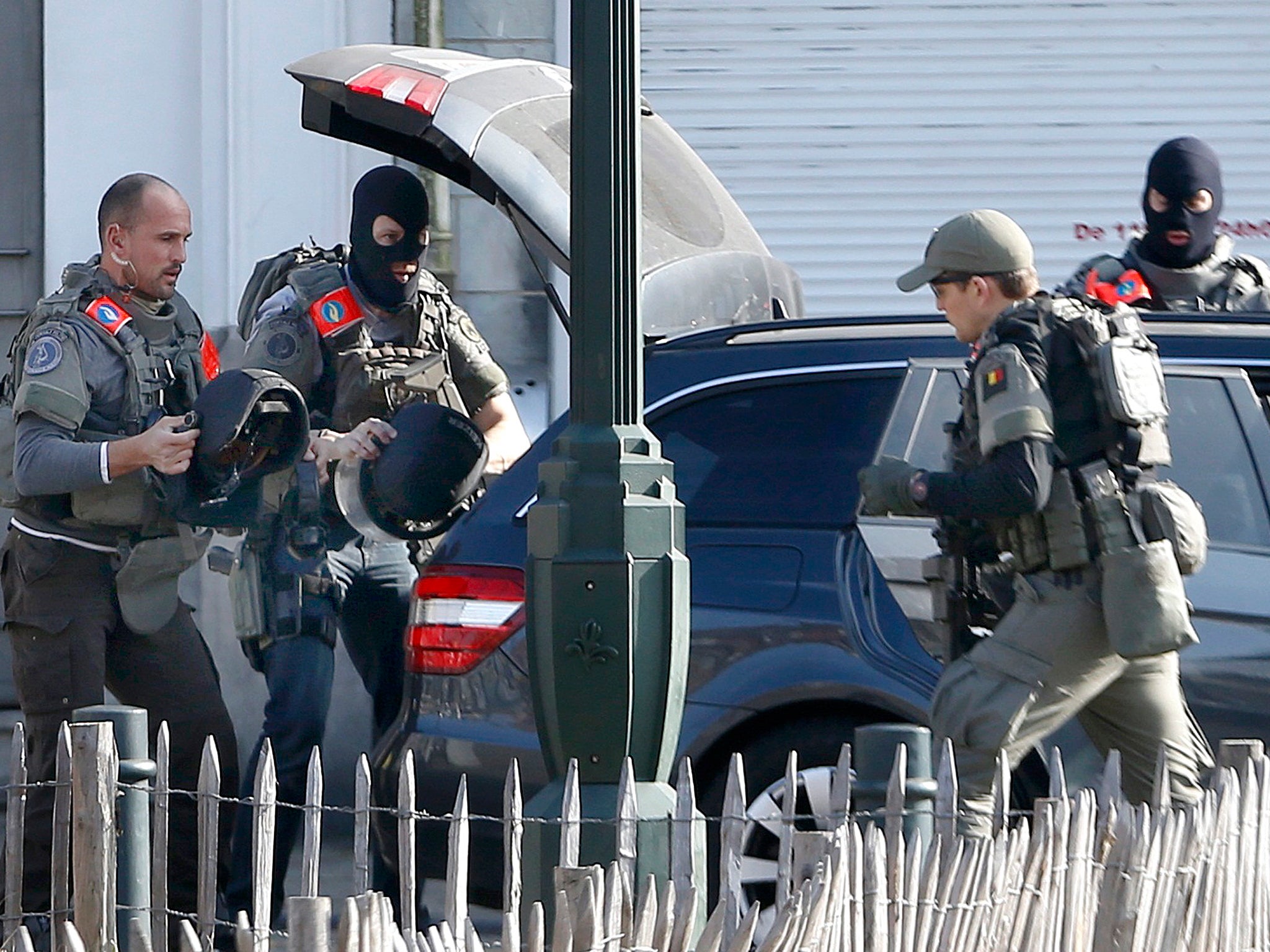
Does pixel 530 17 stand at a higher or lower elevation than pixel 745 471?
higher

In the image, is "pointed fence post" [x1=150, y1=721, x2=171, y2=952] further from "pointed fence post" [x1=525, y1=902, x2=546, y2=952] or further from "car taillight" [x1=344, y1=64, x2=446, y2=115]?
"car taillight" [x1=344, y1=64, x2=446, y2=115]

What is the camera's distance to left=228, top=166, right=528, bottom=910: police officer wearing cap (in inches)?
217

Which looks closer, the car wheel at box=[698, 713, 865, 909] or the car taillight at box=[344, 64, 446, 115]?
the car wheel at box=[698, 713, 865, 909]

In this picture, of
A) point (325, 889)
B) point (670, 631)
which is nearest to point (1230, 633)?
point (670, 631)

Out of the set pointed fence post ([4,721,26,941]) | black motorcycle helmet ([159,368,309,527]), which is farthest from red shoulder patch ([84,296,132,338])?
pointed fence post ([4,721,26,941])

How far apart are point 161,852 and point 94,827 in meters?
0.18

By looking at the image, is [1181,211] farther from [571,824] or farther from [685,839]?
[571,824]

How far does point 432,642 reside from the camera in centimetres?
489

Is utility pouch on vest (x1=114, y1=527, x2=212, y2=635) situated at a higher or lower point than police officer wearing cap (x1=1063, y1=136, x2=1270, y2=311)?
lower

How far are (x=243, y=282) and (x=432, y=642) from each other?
4159 mm

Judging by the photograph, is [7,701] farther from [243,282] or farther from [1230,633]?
[1230,633]

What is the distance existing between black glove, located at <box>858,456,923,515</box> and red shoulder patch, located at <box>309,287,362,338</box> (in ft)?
6.21

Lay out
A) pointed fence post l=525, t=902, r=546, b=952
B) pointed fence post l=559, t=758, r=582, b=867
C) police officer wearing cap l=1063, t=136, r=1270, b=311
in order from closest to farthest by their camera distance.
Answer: pointed fence post l=525, t=902, r=546, b=952 → pointed fence post l=559, t=758, r=582, b=867 → police officer wearing cap l=1063, t=136, r=1270, b=311

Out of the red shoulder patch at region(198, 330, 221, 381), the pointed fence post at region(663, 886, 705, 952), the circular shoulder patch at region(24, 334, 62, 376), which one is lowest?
the pointed fence post at region(663, 886, 705, 952)
